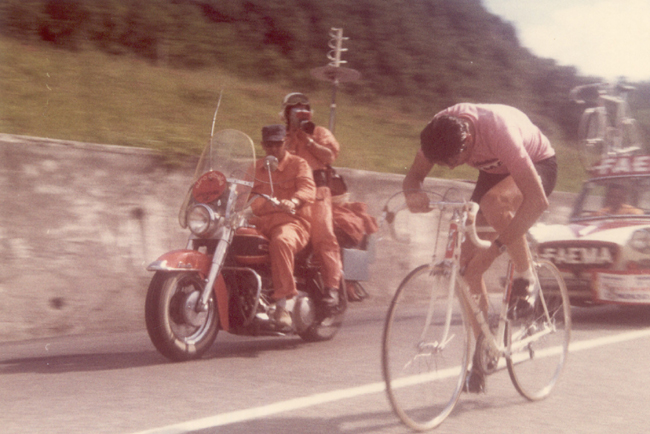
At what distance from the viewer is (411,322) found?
448 centimetres

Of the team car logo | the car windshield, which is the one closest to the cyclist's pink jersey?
the team car logo

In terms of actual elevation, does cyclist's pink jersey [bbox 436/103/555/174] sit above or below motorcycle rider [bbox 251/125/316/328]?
above

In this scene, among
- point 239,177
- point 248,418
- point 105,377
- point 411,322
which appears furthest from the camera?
point 239,177

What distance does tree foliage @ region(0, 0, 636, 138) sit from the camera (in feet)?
→ 47.3

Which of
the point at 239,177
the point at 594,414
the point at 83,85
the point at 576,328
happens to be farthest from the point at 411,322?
the point at 83,85

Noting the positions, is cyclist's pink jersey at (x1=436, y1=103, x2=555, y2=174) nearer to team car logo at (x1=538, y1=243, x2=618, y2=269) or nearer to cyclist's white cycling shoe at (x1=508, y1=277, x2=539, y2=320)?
cyclist's white cycling shoe at (x1=508, y1=277, x2=539, y2=320)

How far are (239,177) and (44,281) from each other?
1.99 m

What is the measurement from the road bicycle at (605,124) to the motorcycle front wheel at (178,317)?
9249 mm

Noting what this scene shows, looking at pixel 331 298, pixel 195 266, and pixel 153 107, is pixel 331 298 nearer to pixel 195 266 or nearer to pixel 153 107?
pixel 195 266

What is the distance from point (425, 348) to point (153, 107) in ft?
28.9

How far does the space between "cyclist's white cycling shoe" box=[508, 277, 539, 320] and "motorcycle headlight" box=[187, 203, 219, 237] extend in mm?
2464

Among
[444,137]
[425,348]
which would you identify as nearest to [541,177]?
[444,137]

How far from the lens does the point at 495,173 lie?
5289mm

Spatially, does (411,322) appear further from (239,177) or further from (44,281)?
(44,281)
